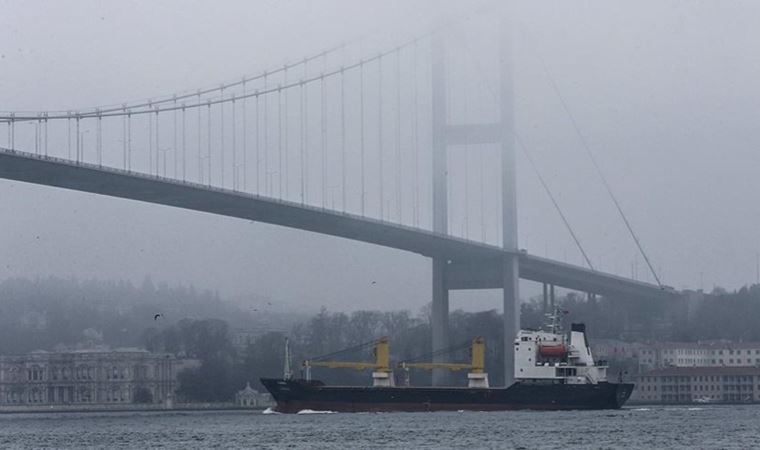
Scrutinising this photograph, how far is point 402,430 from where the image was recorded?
1773 inches

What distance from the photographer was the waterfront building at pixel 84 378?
71.1 meters

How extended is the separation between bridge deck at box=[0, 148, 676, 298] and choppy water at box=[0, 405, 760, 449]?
4.44 metres

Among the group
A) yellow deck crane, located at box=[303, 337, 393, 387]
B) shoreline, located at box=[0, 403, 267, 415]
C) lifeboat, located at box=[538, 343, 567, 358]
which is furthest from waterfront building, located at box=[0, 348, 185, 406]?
lifeboat, located at box=[538, 343, 567, 358]

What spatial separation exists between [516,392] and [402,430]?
12.5 m

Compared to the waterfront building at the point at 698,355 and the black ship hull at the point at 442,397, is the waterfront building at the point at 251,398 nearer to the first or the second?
the black ship hull at the point at 442,397

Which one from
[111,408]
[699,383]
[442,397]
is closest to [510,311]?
[442,397]

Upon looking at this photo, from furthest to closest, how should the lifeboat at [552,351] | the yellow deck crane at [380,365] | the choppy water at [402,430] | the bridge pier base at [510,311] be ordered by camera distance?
the bridge pier base at [510,311], the yellow deck crane at [380,365], the lifeboat at [552,351], the choppy water at [402,430]

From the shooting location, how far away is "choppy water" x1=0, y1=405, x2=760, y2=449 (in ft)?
131

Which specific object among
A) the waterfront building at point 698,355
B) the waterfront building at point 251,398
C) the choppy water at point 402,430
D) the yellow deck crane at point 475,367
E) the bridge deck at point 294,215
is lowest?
the choppy water at point 402,430

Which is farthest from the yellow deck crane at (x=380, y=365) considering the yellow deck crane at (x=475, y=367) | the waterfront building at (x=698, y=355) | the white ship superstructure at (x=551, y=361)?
the waterfront building at (x=698, y=355)

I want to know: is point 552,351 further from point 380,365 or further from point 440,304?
point 380,365

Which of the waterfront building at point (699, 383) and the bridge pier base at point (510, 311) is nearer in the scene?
the bridge pier base at point (510, 311)

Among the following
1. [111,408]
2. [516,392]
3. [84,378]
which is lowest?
[111,408]

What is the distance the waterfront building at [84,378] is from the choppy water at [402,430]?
13.1m
